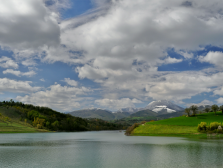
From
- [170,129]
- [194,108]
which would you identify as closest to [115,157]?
[170,129]

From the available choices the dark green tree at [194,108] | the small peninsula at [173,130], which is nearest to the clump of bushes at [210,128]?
the small peninsula at [173,130]

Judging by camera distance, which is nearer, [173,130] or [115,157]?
[115,157]

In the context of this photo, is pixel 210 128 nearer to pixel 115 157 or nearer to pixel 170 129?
pixel 170 129

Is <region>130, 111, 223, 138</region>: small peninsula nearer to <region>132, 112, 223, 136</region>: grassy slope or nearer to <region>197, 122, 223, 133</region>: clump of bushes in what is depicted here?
<region>132, 112, 223, 136</region>: grassy slope

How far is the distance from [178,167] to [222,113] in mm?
181265

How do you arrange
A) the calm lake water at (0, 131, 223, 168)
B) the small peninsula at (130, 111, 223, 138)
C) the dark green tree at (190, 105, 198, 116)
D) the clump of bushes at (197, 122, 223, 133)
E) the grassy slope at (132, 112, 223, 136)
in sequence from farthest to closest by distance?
the dark green tree at (190, 105, 198, 116) → the grassy slope at (132, 112, 223, 136) → the small peninsula at (130, 111, 223, 138) → the clump of bushes at (197, 122, 223, 133) → the calm lake water at (0, 131, 223, 168)

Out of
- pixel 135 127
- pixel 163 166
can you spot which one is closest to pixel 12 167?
pixel 163 166

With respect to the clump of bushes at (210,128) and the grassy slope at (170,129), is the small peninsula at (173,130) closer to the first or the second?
the grassy slope at (170,129)

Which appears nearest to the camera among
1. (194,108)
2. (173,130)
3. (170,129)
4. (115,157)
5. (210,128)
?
(115,157)

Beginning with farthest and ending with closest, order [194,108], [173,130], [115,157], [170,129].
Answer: [194,108]
[170,129]
[173,130]
[115,157]

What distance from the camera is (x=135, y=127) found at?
180 meters

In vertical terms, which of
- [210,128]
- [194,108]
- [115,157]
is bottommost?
[115,157]

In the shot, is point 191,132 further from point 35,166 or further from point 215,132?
point 35,166

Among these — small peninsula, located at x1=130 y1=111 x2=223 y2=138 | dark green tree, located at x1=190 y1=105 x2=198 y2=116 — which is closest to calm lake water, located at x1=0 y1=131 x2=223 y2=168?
small peninsula, located at x1=130 y1=111 x2=223 y2=138
